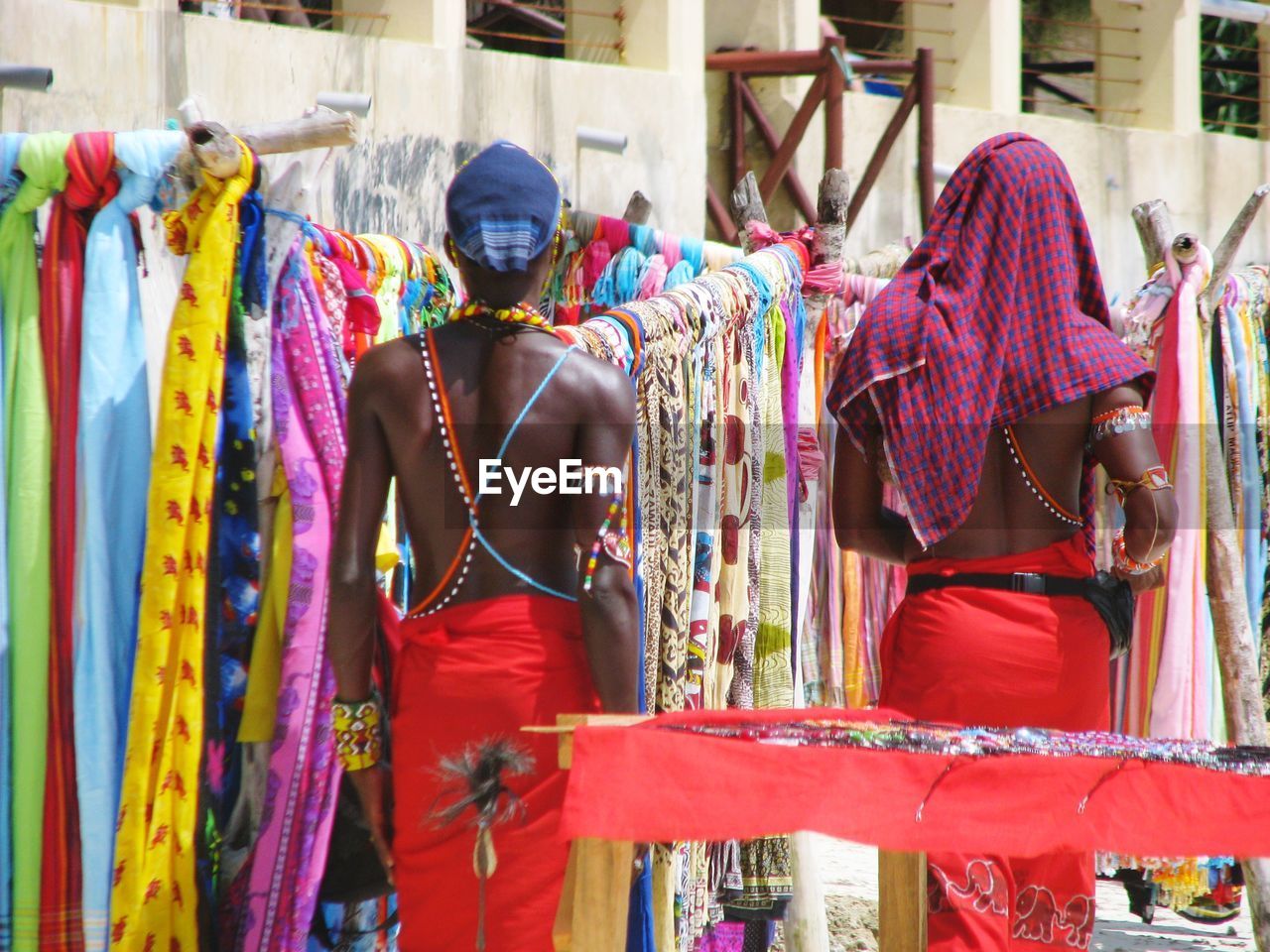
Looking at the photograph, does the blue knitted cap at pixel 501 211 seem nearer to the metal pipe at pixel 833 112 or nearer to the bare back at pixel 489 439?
the bare back at pixel 489 439

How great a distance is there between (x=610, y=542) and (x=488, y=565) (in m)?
A: 0.22

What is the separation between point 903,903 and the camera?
105 inches

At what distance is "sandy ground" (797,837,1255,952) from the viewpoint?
5.38m

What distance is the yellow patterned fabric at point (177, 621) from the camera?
112 inches

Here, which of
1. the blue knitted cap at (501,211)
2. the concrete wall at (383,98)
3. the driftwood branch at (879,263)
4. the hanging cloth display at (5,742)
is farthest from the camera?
the driftwood branch at (879,263)

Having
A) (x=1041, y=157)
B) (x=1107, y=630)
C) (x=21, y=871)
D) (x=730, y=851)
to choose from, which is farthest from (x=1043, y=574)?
(x=21, y=871)

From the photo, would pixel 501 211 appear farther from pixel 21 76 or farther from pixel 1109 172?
pixel 1109 172

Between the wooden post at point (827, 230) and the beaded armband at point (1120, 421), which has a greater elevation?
the wooden post at point (827, 230)

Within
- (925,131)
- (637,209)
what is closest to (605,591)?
(637,209)

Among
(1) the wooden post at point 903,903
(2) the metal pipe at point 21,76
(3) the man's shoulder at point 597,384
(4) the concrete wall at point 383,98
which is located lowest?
(1) the wooden post at point 903,903

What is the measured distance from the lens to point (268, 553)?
317 centimetres

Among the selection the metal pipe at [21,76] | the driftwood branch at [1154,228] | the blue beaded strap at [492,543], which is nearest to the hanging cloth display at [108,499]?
the blue beaded strap at [492,543]

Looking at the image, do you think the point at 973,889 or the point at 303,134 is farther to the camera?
the point at 303,134

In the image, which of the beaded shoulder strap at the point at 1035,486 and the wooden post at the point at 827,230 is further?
the wooden post at the point at 827,230
